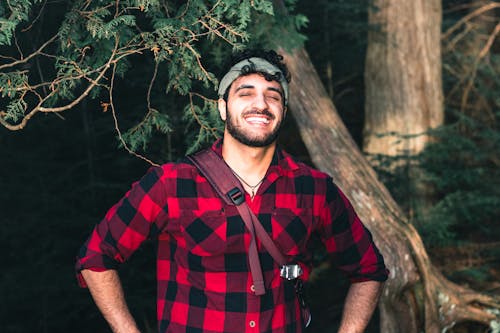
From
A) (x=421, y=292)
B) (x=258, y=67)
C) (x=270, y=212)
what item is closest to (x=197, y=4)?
(x=258, y=67)

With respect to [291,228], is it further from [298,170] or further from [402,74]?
[402,74]

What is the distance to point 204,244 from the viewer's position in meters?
2.81

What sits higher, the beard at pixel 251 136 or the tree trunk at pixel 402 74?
the tree trunk at pixel 402 74

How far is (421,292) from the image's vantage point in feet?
17.4

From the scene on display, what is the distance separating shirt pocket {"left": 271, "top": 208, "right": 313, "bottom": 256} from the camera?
2863mm

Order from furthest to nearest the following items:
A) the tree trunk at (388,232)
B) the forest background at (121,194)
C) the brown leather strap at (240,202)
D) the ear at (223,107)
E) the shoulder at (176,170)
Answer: the forest background at (121,194) < the tree trunk at (388,232) < the ear at (223,107) < the shoulder at (176,170) < the brown leather strap at (240,202)

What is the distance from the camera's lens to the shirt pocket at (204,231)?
9.20ft

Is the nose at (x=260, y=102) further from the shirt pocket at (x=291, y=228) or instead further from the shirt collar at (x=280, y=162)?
the shirt pocket at (x=291, y=228)

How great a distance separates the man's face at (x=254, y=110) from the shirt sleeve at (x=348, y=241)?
385 mm

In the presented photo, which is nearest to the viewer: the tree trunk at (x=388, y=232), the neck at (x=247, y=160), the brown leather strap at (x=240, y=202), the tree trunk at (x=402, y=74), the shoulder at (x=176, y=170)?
the brown leather strap at (x=240, y=202)

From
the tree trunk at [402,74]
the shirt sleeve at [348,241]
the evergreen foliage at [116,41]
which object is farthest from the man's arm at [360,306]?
the tree trunk at [402,74]

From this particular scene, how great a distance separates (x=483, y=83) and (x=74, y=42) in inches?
255

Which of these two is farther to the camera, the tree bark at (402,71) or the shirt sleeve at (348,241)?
the tree bark at (402,71)

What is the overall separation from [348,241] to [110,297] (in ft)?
3.65
